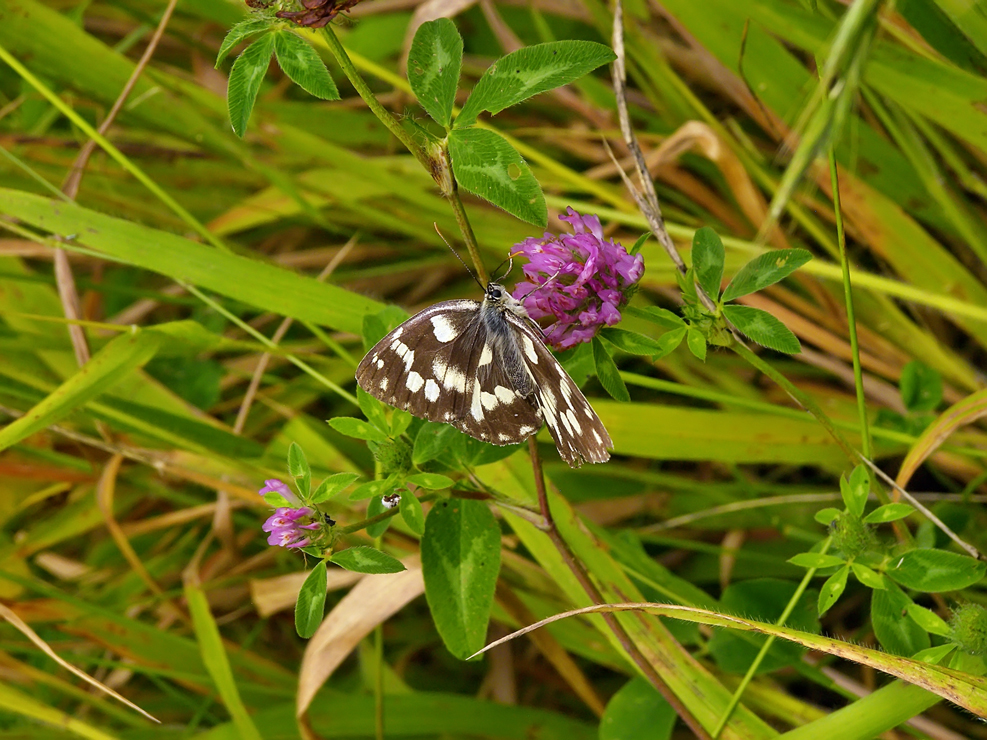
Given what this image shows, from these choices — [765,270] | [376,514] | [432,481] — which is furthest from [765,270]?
[376,514]

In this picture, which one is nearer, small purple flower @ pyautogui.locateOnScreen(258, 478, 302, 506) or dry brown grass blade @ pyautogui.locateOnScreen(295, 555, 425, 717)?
small purple flower @ pyautogui.locateOnScreen(258, 478, 302, 506)

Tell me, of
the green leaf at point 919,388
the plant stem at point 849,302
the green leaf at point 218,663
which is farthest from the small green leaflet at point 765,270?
the green leaf at point 218,663

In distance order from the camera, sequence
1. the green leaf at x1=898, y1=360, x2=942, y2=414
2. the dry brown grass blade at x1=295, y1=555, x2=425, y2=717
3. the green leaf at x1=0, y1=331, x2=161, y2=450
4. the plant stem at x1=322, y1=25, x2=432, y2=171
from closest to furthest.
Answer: the plant stem at x1=322, y1=25, x2=432, y2=171 < the green leaf at x1=0, y1=331, x2=161, y2=450 < the dry brown grass blade at x1=295, y1=555, x2=425, y2=717 < the green leaf at x1=898, y1=360, x2=942, y2=414

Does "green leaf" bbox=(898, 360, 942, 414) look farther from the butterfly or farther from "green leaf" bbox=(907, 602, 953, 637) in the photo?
the butterfly

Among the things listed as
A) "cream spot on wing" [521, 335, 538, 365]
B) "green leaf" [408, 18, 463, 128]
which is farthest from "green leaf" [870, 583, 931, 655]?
"green leaf" [408, 18, 463, 128]

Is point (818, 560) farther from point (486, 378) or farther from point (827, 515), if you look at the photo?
point (486, 378)
